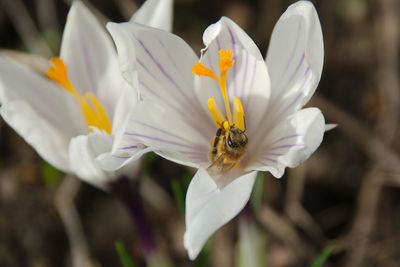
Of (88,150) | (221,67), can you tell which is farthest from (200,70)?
(88,150)

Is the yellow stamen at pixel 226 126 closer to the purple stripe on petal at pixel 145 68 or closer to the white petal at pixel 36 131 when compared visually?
the purple stripe on petal at pixel 145 68

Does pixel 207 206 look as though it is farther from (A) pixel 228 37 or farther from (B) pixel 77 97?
(B) pixel 77 97

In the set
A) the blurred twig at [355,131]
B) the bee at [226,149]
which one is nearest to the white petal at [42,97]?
the bee at [226,149]

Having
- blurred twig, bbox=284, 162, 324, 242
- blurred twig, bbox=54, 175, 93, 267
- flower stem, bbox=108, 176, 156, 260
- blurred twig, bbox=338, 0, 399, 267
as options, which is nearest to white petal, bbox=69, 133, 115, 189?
flower stem, bbox=108, 176, 156, 260

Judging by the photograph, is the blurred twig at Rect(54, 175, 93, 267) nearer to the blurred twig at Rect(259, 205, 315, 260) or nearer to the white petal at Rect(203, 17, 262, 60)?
the blurred twig at Rect(259, 205, 315, 260)

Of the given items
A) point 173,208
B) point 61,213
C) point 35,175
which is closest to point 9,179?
point 35,175

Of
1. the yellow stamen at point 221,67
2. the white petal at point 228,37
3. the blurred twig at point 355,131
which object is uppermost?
the white petal at point 228,37

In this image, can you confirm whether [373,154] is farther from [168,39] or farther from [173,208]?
[168,39]
